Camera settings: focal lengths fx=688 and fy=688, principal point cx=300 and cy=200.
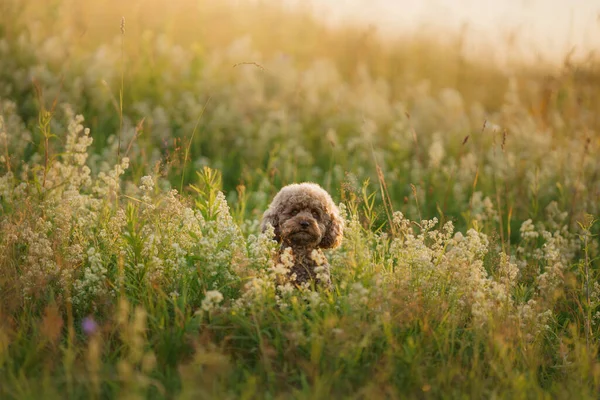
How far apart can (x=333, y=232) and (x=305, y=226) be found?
39 centimetres

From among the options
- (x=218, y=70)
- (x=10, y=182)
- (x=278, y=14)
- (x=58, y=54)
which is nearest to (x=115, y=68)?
(x=58, y=54)

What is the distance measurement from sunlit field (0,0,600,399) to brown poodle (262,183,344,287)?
13 centimetres

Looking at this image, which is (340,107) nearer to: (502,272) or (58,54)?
(58,54)

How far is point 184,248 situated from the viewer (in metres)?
5.00

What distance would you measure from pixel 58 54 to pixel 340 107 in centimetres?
395

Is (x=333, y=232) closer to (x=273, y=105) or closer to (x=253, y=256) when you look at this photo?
(x=253, y=256)

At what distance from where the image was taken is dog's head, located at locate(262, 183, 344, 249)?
474 cm

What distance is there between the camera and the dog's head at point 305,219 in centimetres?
474

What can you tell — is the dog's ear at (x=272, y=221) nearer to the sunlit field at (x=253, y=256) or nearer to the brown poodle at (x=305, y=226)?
the brown poodle at (x=305, y=226)

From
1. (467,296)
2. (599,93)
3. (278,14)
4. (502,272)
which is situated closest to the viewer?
(467,296)

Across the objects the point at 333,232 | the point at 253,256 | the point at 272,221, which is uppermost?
the point at 272,221

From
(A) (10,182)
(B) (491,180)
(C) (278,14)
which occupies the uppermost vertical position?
(C) (278,14)

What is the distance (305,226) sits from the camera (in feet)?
15.5

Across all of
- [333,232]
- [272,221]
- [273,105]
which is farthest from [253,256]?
[273,105]
